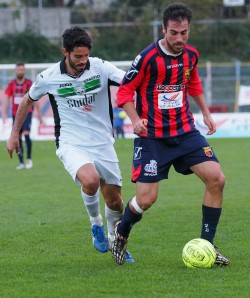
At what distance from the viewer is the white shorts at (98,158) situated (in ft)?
23.6

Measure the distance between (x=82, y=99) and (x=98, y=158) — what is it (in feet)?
1.75

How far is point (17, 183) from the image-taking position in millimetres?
14648

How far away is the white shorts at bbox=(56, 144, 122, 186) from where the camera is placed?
720 centimetres

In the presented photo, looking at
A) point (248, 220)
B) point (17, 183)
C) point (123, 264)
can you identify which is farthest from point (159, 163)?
point (17, 183)

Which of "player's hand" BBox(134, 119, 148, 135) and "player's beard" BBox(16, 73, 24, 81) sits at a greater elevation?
"player's hand" BBox(134, 119, 148, 135)

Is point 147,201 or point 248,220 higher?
point 147,201

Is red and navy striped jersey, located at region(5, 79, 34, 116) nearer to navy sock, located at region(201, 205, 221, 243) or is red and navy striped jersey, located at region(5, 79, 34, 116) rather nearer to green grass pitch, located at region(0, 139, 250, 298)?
green grass pitch, located at region(0, 139, 250, 298)

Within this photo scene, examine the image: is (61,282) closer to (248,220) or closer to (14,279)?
(14,279)

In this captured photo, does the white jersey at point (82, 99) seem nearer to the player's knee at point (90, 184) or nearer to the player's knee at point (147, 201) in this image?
the player's knee at point (90, 184)

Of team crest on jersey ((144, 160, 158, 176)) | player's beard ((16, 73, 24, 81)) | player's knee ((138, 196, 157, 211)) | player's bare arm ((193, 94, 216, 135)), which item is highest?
player's bare arm ((193, 94, 216, 135))

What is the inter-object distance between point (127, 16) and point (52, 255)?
34570mm

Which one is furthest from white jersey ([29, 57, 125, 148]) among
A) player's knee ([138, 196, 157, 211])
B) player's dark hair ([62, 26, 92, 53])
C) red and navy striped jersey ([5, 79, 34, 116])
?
red and navy striped jersey ([5, 79, 34, 116])

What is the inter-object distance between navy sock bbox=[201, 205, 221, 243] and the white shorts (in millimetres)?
918

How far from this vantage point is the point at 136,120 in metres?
6.59
